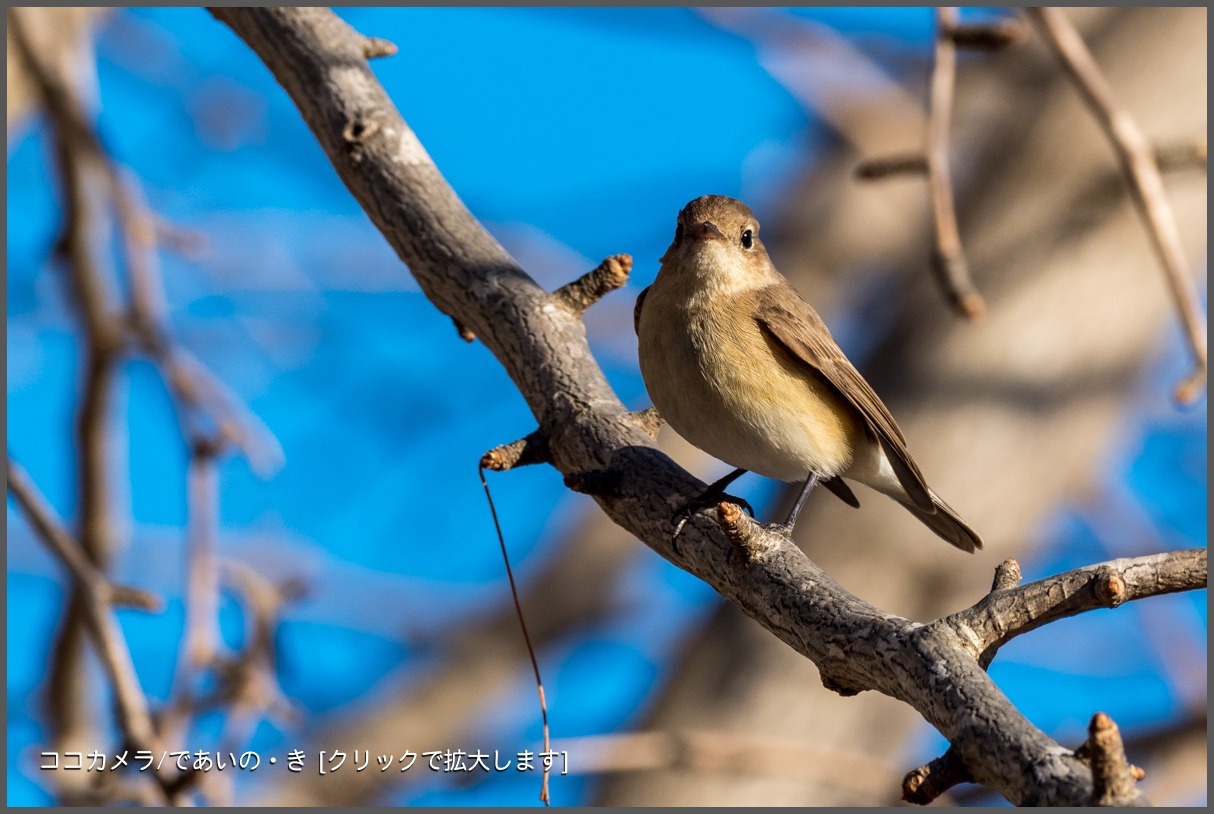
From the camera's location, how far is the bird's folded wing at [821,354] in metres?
3.90

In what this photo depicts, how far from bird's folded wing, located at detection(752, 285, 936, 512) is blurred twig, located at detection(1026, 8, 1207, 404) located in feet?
3.49

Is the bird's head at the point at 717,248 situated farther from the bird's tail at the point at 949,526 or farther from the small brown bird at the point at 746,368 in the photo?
the bird's tail at the point at 949,526

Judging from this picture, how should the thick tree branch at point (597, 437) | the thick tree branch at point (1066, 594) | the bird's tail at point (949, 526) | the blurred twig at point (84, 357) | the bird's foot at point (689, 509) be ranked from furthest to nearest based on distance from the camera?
the blurred twig at point (84, 357) < the bird's tail at point (949, 526) < the bird's foot at point (689, 509) < the thick tree branch at point (1066, 594) < the thick tree branch at point (597, 437)

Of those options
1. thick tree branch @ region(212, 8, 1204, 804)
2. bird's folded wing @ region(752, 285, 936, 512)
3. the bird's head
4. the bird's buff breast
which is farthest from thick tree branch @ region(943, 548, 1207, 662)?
the bird's head

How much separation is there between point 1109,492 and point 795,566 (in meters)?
5.13

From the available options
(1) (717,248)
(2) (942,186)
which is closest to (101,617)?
(1) (717,248)

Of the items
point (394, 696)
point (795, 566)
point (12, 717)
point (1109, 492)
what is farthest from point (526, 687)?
point (795, 566)

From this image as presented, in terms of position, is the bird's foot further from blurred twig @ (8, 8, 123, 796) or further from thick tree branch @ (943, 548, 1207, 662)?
blurred twig @ (8, 8, 123, 796)

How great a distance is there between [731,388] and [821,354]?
40 centimetres

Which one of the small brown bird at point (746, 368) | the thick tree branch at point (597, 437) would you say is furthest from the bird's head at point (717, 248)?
the thick tree branch at point (597, 437)

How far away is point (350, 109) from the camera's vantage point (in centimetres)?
362

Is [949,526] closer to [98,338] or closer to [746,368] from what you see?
[746,368]

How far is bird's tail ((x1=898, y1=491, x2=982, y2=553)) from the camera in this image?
4.37 metres

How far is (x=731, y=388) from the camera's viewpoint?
3.74 meters
